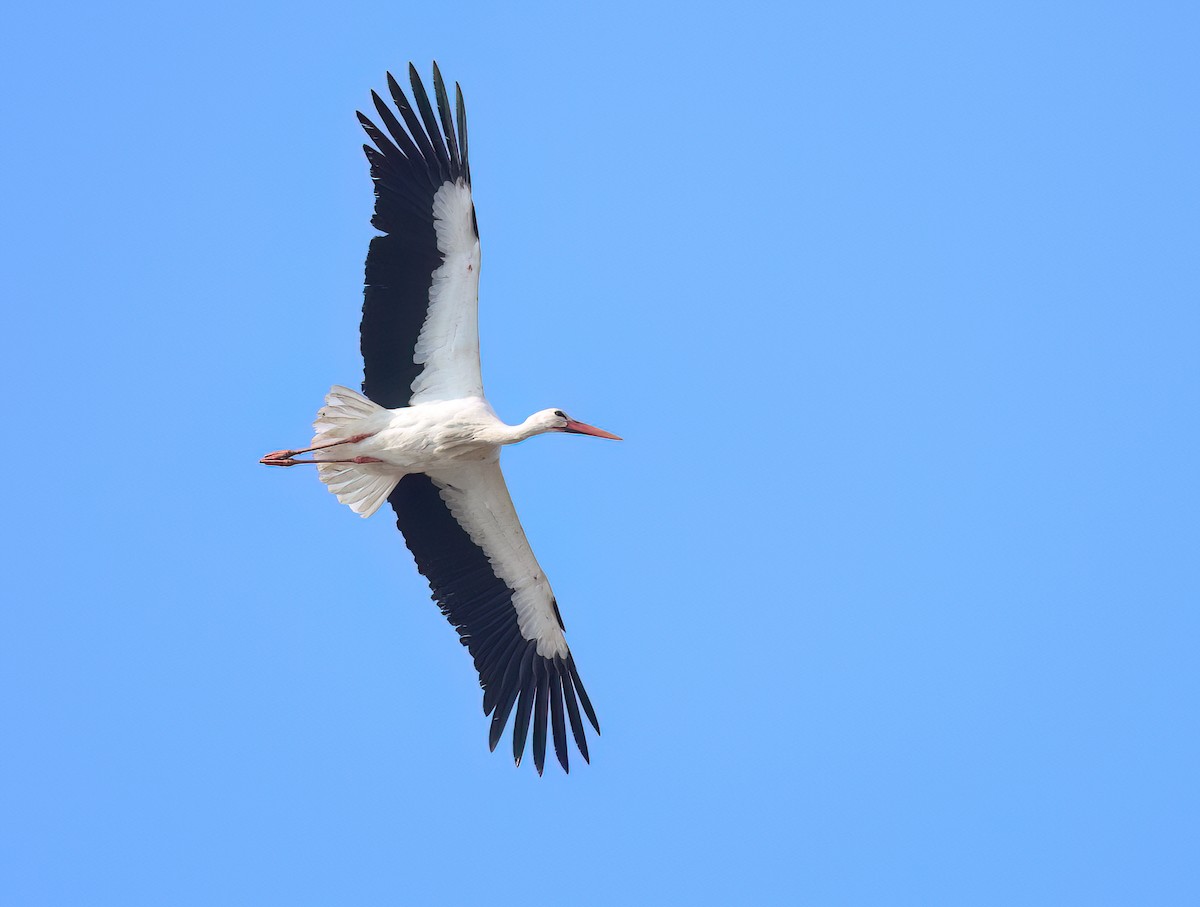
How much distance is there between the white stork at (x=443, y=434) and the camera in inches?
505

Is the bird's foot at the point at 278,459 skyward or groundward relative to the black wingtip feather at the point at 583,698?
skyward

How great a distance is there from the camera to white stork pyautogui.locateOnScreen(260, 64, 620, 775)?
12.8 m

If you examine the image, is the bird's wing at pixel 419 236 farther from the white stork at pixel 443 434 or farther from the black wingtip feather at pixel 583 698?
the black wingtip feather at pixel 583 698

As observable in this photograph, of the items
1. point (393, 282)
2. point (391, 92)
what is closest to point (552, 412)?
point (393, 282)

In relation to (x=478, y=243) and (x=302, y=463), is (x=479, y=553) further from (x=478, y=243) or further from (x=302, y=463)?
(x=478, y=243)

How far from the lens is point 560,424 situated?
13.4 metres

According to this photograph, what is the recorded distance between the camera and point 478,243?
12969 millimetres

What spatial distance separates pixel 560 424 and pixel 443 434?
2.87ft

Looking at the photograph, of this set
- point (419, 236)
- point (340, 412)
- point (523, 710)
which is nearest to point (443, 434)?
point (340, 412)

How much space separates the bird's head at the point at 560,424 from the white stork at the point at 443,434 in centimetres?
1

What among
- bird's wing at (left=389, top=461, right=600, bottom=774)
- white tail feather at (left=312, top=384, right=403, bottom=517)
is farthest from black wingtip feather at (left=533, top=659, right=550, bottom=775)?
white tail feather at (left=312, top=384, right=403, bottom=517)

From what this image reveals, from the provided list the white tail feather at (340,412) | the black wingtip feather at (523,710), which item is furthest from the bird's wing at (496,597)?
the white tail feather at (340,412)

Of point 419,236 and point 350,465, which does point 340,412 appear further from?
point 419,236

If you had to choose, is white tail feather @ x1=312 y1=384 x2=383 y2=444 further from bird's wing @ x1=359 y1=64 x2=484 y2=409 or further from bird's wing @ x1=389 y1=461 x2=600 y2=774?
bird's wing @ x1=389 y1=461 x2=600 y2=774
